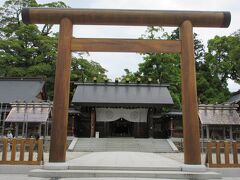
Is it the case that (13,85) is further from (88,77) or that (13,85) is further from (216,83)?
(216,83)

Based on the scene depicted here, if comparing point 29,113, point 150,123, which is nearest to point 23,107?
point 29,113

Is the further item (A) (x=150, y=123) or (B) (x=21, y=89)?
(B) (x=21, y=89)

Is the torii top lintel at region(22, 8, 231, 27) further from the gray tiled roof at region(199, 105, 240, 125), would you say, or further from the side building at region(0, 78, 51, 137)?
the gray tiled roof at region(199, 105, 240, 125)

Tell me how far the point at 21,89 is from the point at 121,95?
35.1 ft

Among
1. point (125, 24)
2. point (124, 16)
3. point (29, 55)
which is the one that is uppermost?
point (29, 55)

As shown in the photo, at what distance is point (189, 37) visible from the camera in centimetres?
939

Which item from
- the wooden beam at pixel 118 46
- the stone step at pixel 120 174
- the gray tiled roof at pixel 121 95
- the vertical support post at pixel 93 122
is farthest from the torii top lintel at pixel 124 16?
the vertical support post at pixel 93 122

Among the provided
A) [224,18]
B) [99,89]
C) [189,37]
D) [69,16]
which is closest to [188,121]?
[189,37]

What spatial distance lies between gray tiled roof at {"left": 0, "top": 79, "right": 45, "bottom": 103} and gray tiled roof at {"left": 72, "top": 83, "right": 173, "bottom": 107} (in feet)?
14.6

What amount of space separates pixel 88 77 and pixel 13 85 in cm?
963

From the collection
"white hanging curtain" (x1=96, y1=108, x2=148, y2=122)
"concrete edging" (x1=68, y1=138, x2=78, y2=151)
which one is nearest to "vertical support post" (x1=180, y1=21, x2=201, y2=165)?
"concrete edging" (x1=68, y1=138, x2=78, y2=151)

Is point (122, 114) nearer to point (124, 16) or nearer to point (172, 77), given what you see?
point (172, 77)

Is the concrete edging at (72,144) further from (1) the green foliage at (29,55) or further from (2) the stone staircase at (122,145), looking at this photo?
(1) the green foliage at (29,55)

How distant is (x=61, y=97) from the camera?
8922 millimetres
